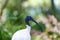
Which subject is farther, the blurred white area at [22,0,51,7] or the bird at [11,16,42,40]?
the blurred white area at [22,0,51,7]

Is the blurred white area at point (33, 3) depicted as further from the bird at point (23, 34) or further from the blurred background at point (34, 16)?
the bird at point (23, 34)

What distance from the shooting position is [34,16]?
4.36 ft

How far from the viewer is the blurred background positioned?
4.30ft

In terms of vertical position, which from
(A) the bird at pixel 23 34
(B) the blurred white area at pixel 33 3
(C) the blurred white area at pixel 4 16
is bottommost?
(A) the bird at pixel 23 34

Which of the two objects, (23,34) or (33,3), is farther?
(33,3)

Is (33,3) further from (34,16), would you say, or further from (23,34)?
(23,34)

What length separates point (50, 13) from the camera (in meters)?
1.36

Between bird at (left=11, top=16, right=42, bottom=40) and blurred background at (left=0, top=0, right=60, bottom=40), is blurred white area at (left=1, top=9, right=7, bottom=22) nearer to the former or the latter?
blurred background at (left=0, top=0, right=60, bottom=40)

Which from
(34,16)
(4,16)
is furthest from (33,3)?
(4,16)

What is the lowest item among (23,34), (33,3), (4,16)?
(23,34)

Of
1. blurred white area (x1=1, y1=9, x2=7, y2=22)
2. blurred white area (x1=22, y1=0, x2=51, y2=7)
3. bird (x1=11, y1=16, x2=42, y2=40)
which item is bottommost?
bird (x1=11, y1=16, x2=42, y2=40)

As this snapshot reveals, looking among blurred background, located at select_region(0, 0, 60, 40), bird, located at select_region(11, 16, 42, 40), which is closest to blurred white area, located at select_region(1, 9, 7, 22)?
blurred background, located at select_region(0, 0, 60, 40)

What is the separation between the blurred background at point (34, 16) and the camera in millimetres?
1311

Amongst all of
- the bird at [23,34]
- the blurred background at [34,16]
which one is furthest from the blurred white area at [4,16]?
the bird at [23,34]
